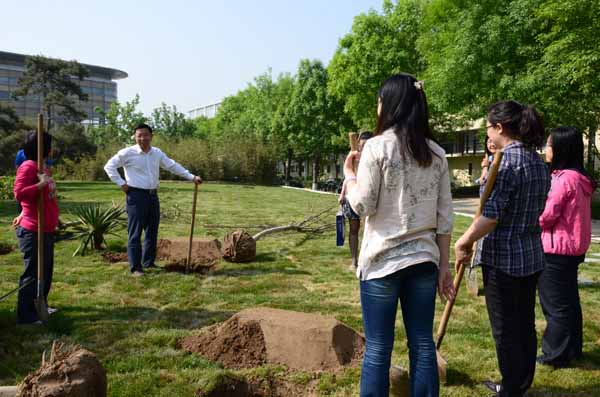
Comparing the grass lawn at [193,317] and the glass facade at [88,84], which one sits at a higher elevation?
the glass facade at [88,84]

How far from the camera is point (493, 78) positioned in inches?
681

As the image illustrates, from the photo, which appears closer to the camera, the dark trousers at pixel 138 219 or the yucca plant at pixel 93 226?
the dark trousers at pixel 138 219

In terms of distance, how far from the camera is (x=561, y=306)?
3771 millimetres

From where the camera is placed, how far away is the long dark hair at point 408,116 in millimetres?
2436

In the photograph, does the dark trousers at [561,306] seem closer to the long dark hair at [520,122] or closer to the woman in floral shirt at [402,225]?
the long dark hair at [520,122]

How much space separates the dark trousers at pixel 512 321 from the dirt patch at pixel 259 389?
3.85 feet

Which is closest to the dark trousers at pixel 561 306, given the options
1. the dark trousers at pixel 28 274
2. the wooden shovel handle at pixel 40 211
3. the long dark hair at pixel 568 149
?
the long dark hair at pixel 568 149

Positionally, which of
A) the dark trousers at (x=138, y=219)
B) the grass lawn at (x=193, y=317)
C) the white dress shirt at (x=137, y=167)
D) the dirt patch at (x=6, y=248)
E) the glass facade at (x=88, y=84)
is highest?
the glass facade at (x=88, y=84)

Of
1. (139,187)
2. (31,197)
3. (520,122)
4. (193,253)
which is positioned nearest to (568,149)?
(520,122)

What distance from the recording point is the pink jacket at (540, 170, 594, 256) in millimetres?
3734

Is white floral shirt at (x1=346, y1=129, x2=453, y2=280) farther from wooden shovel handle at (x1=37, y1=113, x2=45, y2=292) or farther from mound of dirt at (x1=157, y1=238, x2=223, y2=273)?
mound of dirt at (x1=157, y1=238, x2=223, y2=273)

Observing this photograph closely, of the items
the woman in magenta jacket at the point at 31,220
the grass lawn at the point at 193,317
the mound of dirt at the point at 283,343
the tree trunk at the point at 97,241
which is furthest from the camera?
the tree trunk at the point at 97,241

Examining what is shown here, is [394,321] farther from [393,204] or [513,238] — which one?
[513,238]

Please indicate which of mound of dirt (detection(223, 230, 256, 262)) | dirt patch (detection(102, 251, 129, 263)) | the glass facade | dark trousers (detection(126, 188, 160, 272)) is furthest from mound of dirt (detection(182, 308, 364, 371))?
the glass facade
